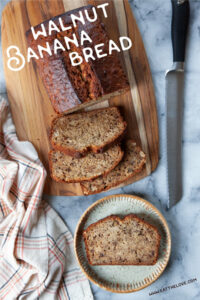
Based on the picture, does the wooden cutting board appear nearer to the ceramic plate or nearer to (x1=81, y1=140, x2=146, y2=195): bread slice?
(x1=81, y1=140, x2=146, y2=195): bread slice

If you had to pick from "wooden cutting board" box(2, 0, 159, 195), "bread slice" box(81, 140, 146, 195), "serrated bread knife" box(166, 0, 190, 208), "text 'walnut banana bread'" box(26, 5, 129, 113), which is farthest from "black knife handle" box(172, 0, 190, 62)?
"bread slice" box(81, 140, 146, 195)

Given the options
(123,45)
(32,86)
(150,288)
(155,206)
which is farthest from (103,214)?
(123,45)

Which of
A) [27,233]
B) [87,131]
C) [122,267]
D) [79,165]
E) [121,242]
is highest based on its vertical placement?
[87,131]

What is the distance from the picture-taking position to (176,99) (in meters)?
2.53

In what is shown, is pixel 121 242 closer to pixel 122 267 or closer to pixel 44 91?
pixel 122 267

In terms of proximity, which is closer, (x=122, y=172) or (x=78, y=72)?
(x=78, y=72)

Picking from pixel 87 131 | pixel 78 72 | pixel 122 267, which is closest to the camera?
pixel 78 72

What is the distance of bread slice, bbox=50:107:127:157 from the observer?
2477mm

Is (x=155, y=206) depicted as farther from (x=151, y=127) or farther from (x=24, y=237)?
(x=24, y=237)

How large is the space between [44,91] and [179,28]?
1.22 meters

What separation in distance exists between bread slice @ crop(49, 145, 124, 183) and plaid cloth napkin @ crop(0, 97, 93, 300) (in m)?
0.13

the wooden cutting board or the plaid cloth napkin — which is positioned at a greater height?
the wooden cutting board

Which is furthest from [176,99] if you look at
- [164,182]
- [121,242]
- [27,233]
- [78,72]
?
[27,233]

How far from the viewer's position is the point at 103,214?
2.63m
